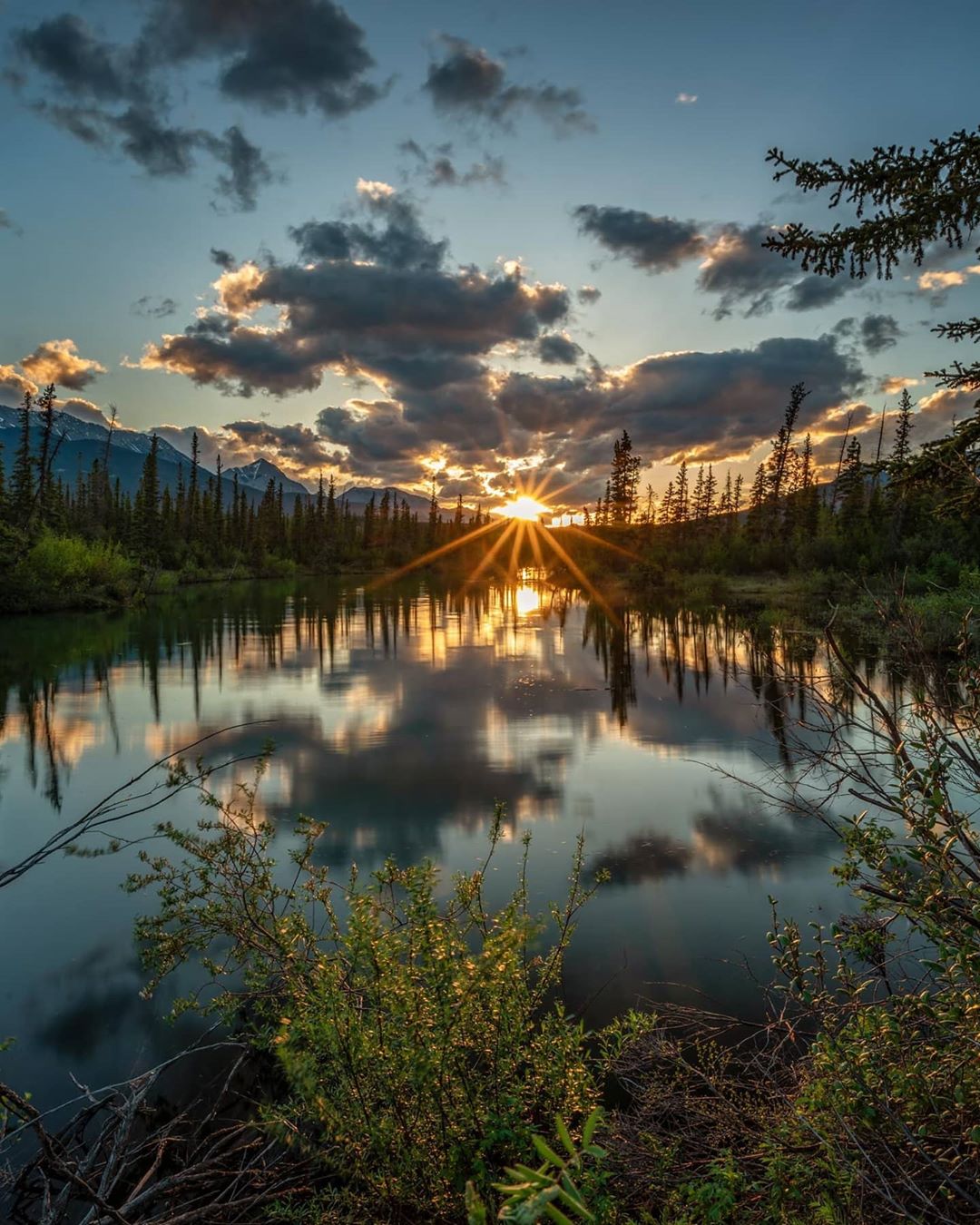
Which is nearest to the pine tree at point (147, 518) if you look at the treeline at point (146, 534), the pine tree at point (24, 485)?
the treeline at point (146, 534)

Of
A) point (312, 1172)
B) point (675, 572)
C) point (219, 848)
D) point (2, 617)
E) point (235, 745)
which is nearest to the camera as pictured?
point (312, 1172)

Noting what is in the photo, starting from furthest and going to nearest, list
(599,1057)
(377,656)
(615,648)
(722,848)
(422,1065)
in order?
(615,648) → (377,656) → (722,848) → (599,1057) → (422,1065)

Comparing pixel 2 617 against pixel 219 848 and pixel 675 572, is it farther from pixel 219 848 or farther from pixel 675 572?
pixel 675 572

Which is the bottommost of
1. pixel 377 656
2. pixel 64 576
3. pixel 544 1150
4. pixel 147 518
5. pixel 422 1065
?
pixel 377 656

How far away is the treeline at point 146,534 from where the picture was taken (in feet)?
127

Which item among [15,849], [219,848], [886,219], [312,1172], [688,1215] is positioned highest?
[886,219]

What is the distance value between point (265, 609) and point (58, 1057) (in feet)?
132

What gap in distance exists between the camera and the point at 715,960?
6988 millimetres

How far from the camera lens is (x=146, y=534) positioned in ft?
217

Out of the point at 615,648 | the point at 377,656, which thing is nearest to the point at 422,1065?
A: the point at 377,656

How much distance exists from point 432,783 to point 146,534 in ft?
207

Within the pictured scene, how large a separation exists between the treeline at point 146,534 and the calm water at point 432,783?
30.2ft

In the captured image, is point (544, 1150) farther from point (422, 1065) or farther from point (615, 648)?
point (615, 648)

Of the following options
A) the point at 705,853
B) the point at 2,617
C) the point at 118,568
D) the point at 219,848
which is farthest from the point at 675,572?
the point at 219,848
